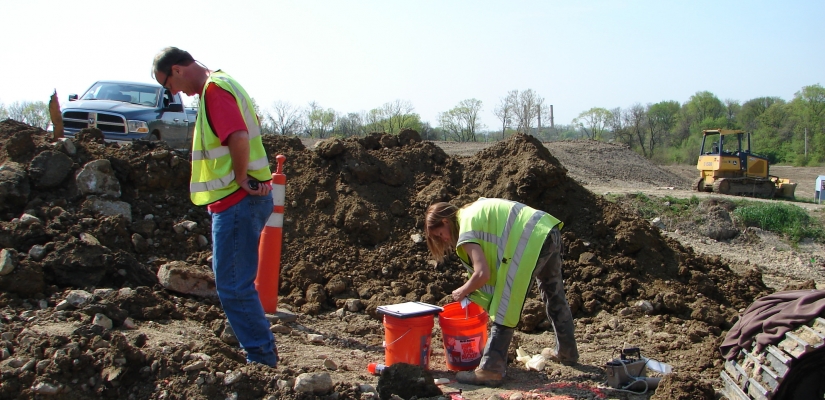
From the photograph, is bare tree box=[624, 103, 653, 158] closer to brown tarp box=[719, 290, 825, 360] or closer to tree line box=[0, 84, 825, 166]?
tree line box=[0, 84, 825, 166]

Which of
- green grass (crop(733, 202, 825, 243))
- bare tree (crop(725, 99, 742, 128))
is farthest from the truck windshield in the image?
bare tree (crop(725, 99, 742, 128))

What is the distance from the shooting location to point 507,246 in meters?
3.93

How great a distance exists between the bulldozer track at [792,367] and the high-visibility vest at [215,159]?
2.92 m

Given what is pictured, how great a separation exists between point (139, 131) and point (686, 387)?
9.62 meters

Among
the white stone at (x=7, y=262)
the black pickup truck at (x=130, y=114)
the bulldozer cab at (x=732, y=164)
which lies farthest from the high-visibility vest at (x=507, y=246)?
the bulldozer cab at (x=732, y=164)

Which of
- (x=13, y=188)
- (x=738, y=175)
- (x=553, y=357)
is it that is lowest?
(x=553, y=357)

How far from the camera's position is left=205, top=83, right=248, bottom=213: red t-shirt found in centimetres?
341

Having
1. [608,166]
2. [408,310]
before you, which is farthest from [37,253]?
[608,166]

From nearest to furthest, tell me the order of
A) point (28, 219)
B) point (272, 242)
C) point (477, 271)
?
point (477, 271) → point (272, 242) → point (28, 219)

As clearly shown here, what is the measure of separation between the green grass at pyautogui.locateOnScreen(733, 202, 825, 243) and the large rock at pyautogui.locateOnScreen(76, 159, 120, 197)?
10.7 meters

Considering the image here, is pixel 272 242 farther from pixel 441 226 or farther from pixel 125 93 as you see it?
pixel 125 93

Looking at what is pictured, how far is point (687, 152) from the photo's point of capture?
151 feet

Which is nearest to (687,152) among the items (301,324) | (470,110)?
(470,110)

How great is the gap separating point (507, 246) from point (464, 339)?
76 centimetres
